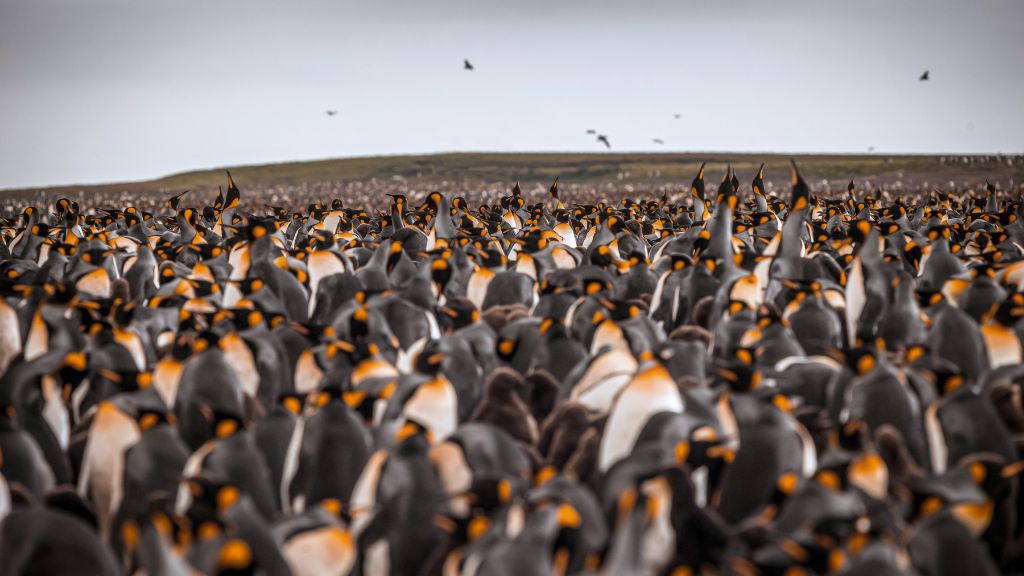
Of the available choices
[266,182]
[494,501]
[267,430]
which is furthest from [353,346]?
[266,182]

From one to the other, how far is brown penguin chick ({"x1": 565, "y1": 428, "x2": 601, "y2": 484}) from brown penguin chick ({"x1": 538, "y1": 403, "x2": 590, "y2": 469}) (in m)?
0.04

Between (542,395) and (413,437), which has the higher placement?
(413,437)

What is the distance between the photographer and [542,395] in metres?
4.64

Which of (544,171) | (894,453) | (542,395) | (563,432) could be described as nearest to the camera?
(894,453)

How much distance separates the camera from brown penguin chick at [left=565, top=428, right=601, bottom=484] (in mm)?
3703

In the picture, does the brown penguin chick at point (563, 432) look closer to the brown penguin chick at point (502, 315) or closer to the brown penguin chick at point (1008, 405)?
the brown penguin chick at point (1008, 405)

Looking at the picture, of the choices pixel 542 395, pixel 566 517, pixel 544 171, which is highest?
pixel 566 517

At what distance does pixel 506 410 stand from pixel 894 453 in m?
1.69

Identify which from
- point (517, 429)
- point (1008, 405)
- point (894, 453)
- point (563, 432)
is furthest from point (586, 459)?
point (1008, 405)

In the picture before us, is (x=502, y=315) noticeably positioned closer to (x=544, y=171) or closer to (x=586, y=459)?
(x=586, y=459)

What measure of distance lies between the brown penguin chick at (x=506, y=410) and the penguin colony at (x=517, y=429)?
0.01m

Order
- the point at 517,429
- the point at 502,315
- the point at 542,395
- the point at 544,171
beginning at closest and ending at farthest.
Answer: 1. the point at 517,429
2. the point at 542,395
3. the point at 502,315
4. the point at 544,171

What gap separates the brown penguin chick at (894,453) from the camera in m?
3.64

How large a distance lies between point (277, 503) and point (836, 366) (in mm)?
2882
